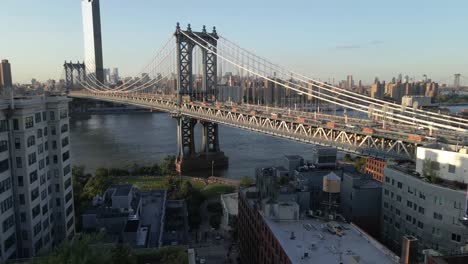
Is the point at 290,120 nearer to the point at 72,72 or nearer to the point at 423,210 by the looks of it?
the point at 423,210

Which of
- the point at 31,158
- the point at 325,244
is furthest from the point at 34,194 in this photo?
A: the point at 325,244

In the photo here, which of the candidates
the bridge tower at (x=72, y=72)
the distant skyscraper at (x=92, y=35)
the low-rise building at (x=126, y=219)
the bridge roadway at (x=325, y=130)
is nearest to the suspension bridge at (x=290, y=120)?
the bridge roadway at (x=325, y=130)

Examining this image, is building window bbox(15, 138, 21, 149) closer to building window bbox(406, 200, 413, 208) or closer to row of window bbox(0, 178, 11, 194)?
row of window bbox(0, 178, 11, 194)

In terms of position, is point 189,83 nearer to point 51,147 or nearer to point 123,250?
point 51,147

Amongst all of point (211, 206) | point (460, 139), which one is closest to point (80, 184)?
point (211, 206)

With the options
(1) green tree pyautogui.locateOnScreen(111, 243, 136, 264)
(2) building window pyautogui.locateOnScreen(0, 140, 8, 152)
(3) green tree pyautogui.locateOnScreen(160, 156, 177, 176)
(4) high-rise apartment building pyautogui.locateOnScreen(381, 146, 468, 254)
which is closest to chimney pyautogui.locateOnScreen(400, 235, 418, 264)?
(4) high-rise apartment building pyautogui.locateOnScreen(381, 146, 468, 254)

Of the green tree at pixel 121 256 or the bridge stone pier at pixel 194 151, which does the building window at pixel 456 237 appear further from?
the bridge stone pier at pixel 194 151
